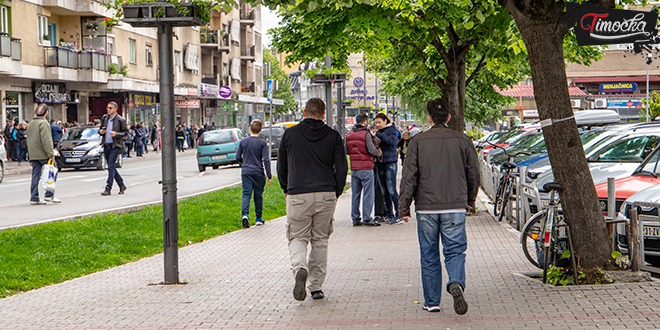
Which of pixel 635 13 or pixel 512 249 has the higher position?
pixel 635 13

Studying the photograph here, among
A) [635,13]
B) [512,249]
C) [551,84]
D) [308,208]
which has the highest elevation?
[635,13]

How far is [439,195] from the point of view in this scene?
6.20 metres

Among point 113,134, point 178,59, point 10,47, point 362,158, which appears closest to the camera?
point 362,158

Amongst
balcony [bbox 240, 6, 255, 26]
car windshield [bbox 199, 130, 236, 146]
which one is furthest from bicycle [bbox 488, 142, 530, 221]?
balcony [bbox 240, 6, 255, 26]

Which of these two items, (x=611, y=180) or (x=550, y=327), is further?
(x=611, y=180)

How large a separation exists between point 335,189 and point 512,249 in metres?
3.57

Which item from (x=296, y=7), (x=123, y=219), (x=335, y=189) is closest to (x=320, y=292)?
(x=335, y=189)

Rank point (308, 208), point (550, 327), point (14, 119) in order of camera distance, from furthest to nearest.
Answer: point (14, 119)
point (308, 208)
point (550, 327)

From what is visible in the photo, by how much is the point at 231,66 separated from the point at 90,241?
Answer: 5700 cm

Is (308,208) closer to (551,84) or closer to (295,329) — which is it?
(295,329)

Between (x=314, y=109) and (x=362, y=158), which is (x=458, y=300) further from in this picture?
(x=362, y=158)

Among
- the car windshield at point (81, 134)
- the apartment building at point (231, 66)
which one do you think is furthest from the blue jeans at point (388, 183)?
the apartment building at point (231, 66)

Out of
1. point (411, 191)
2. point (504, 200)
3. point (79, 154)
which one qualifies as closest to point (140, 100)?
point (79, 154)

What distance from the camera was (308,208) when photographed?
6879 mm
